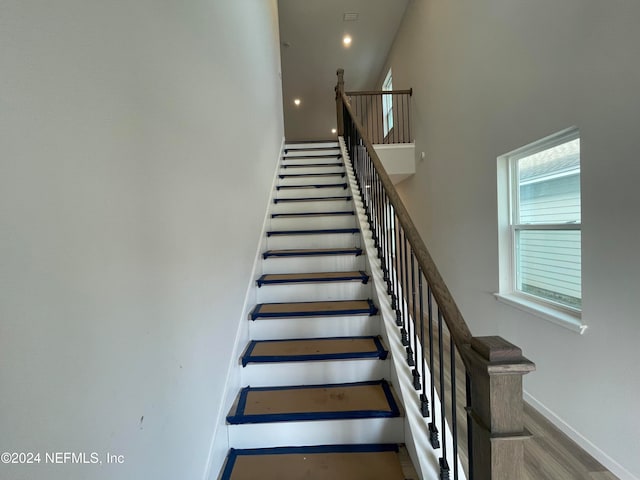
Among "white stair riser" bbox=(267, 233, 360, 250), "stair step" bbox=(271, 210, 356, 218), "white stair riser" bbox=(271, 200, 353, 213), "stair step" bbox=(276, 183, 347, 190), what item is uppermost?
"stair step" bbox=(276, 183, 347, 190)

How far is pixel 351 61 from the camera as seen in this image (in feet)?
23.4

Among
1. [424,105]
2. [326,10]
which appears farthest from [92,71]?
[326,10]

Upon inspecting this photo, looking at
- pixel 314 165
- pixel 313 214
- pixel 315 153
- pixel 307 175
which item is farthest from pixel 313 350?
pixel 315 153

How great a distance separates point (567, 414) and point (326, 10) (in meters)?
6.55

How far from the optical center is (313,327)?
2.02 m

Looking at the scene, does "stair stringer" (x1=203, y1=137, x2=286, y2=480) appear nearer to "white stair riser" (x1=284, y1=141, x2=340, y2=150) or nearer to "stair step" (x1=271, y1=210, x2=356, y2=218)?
"stair step" (x1=271, y1=210, x2=356, y2=218)

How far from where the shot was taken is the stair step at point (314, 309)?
2025 mm

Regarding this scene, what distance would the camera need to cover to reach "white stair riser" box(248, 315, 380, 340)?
6.57 feet

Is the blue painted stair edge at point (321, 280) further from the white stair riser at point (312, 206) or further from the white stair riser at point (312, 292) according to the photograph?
the white stair riser at point (312, 206)

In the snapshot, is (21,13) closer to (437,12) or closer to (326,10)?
(437,12)

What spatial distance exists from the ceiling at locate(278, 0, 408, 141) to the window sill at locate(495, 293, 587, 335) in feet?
17.3

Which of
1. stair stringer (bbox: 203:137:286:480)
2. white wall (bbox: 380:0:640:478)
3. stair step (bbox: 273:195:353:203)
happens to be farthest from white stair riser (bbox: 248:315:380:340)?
stair step (bbox: 273:195:353:203)

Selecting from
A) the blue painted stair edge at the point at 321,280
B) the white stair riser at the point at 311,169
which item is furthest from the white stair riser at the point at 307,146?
the blue painted stair edge at the point at 321,280

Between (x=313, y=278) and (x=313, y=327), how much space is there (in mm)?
454
